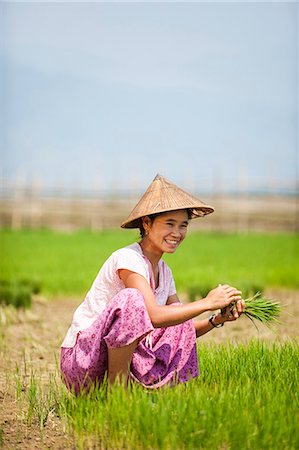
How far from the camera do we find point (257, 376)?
3.69 m

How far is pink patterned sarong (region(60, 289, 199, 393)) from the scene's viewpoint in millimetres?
3270

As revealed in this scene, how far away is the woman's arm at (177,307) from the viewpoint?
3.28m

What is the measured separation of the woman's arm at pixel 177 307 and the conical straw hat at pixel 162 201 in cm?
30

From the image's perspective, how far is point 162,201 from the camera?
11.6ft

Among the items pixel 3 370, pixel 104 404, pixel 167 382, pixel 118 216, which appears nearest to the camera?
pixel 104 404

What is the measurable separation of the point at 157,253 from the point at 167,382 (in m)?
0.59

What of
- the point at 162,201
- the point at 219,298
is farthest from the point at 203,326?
the point at 162,201

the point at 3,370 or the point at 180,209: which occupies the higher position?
the point at 180,209

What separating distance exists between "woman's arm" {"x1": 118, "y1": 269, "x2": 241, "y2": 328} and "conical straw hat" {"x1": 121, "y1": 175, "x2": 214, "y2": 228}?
0.30 meters

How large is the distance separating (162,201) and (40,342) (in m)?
2.66

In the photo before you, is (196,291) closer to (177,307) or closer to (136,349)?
(136,349)

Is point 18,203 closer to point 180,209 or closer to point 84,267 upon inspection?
point 84,267

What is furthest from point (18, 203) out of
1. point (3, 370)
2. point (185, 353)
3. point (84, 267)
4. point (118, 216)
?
point (185, 353)

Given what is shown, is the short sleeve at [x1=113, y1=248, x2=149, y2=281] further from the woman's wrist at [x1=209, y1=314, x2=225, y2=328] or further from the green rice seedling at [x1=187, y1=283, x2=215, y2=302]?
the green rice seedling at [x1=187, y1=283, x2=215, y2=302]
